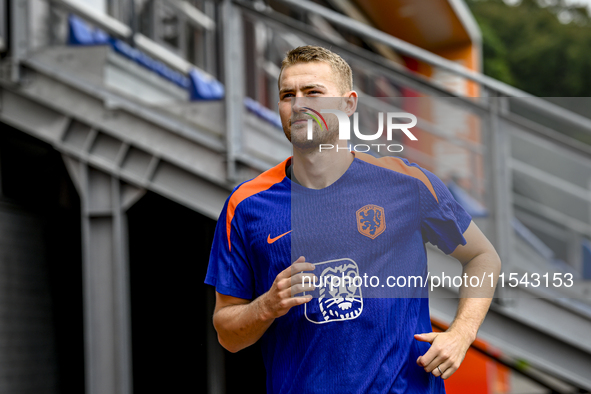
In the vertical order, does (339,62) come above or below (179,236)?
below

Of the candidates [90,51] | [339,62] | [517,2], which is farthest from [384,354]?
[517,2]

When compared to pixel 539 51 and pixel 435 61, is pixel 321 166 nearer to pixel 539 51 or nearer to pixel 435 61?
pixel 435 61

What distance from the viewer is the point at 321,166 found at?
7.72 feet

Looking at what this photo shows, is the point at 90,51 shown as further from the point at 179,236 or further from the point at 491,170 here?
the point at 491,170

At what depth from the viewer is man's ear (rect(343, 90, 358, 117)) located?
7.58ft

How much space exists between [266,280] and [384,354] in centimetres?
45

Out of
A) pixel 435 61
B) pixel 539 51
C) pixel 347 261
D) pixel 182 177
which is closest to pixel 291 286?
pixel 347 261

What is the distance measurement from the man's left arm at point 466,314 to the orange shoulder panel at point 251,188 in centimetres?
67

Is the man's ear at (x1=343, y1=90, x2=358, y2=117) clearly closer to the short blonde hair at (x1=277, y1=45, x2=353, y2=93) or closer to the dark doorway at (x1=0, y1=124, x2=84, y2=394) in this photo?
the short blonde hair at (x1=277, y1=45, x2=353, y2=93)

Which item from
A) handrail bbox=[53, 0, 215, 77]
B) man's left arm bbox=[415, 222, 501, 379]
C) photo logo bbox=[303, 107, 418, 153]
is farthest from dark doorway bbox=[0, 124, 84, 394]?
man's left arm bbox=[415, 222, 501, 379]

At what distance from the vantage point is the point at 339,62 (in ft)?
7.55

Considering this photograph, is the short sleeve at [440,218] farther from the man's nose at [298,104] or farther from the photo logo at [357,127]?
the man's nose at [298,104]

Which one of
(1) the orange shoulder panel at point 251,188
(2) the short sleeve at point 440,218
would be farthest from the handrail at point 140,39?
(2) the short sleeve at point 440,218

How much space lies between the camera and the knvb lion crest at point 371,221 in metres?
2.27
